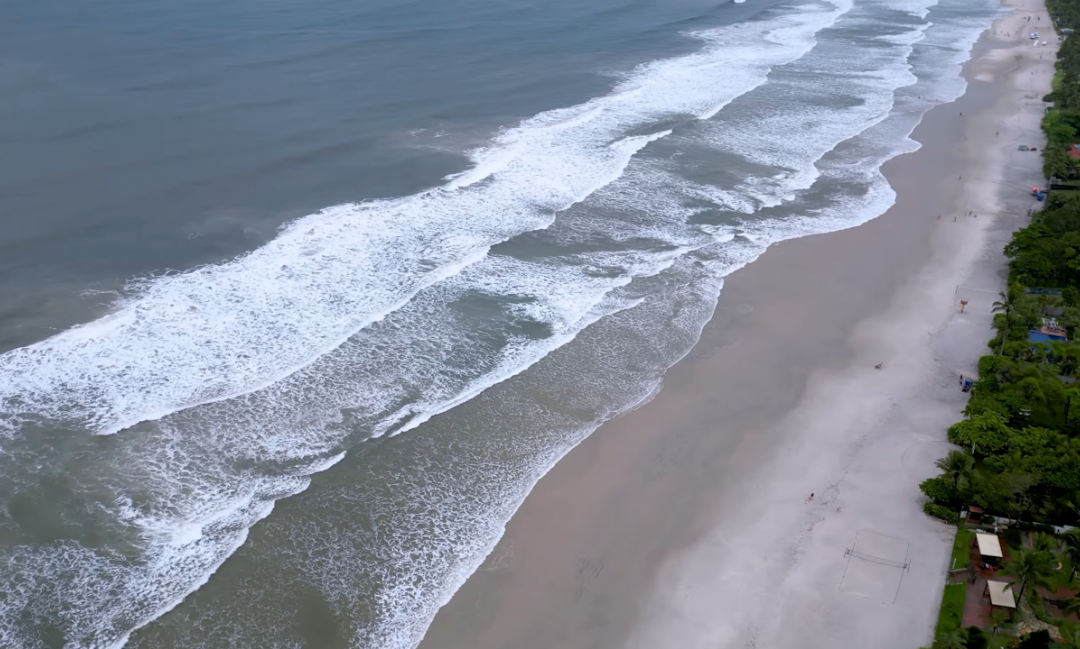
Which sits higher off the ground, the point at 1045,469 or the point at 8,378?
the point at 8,378

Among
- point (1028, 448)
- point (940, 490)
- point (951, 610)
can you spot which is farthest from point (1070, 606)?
point (1028, 448)

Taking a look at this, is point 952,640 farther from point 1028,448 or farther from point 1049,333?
point 1049,333

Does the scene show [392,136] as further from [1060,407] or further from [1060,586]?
[1060,586]

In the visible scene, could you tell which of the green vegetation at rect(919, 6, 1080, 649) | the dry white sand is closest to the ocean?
the dry white sand

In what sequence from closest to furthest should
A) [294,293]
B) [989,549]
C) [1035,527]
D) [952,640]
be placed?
1. [952,640]
2. [989,549]
3. [1035,527]
4. [294,293]

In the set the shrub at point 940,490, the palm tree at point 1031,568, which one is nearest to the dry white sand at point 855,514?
the shrub at point 940,490

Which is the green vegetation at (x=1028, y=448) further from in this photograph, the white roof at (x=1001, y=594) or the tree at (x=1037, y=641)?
the white roof at (x=1001, y=594)

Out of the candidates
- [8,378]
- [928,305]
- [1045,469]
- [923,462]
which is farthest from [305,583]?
[928,305]

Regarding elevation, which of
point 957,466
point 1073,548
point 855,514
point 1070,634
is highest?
point 957,466
